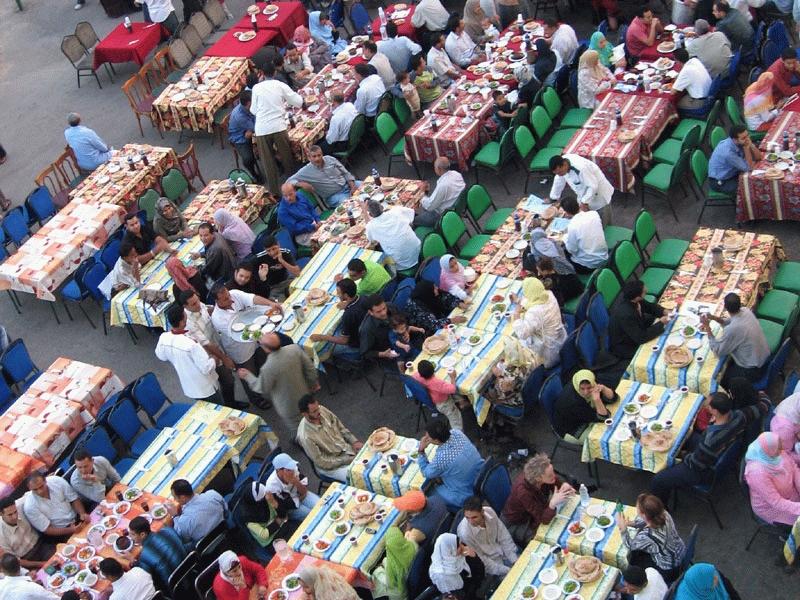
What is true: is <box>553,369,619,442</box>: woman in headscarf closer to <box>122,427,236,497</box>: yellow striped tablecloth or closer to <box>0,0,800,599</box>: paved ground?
<box>0,0,800,599</box>: paved ground

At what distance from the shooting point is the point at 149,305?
1605 cm

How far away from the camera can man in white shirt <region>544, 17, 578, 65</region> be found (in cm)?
1889

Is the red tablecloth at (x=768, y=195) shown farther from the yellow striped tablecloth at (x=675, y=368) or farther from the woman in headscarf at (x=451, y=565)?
the woman in headscarf at (x=451, y=565)

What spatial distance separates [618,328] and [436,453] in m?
2.97

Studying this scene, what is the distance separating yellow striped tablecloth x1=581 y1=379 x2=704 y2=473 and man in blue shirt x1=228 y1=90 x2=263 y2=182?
9281 mm

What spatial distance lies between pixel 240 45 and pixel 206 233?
Result: 7662mm

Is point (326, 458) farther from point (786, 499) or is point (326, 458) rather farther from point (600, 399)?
point (786, 499)

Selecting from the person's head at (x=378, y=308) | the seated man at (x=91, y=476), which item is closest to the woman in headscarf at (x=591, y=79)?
the person's head at (x=378, y=308)

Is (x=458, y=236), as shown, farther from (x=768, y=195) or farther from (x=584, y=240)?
(x=768, y=195)

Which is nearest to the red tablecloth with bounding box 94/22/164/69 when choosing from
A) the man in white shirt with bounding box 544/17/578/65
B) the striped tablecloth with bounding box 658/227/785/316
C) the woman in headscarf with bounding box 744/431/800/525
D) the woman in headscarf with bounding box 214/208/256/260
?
the woman in headscarf with bounding box 214/208/256/260

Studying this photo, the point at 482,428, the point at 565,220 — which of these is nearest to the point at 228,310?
the point at 482,428

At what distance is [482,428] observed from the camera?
1346cm

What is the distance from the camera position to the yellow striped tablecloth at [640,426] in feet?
38.5

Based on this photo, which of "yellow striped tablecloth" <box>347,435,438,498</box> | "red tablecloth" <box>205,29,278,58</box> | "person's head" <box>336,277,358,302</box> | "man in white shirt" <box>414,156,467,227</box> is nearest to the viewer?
"yellow striped tablecloth" <box>347,435,438,498</box>
